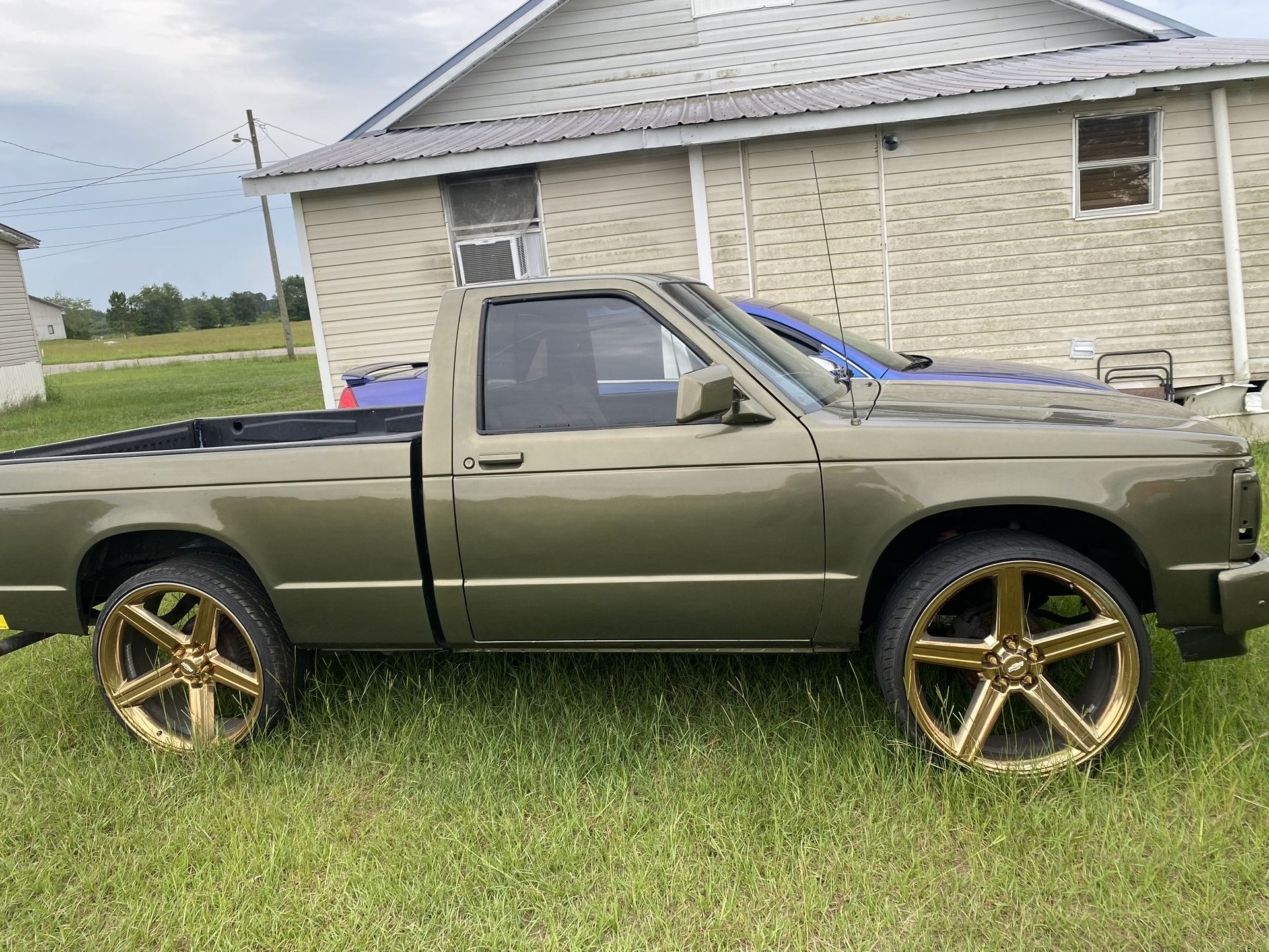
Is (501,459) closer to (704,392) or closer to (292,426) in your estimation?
(704,392)

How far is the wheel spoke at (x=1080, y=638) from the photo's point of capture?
117 inches

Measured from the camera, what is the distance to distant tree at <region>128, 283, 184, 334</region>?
3686 inches

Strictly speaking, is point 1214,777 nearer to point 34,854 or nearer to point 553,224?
point 34,854

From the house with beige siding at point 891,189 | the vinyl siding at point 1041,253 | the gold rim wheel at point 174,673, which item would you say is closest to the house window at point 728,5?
the house with beige siding at point 891,189

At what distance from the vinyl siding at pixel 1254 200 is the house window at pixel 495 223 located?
7.56 meters

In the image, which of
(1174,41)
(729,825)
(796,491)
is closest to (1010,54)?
(1174,41)

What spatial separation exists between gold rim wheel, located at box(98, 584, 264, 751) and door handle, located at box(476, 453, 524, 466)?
126cm

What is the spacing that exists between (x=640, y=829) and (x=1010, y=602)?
1446 millimetres

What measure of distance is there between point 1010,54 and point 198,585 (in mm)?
11522

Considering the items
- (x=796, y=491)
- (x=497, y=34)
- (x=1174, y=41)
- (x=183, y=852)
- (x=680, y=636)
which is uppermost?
(x=497, y=34)

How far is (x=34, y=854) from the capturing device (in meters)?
3.14

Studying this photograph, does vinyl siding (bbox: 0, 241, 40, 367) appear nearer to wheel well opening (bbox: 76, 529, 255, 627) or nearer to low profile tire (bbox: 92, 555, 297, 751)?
wheel well opening (bbox: 76, 529, 255, 627)

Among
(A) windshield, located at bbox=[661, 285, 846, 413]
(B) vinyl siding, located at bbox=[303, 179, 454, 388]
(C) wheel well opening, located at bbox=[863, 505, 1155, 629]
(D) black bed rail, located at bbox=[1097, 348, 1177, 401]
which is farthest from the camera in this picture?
(B) vinyl siding, located at bbox=[303, 179, 454, 388]

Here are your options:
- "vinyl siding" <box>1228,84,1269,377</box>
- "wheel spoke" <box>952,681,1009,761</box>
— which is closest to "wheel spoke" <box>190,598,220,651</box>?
"wheel spoke" <box>952,681,1009,761</box>
